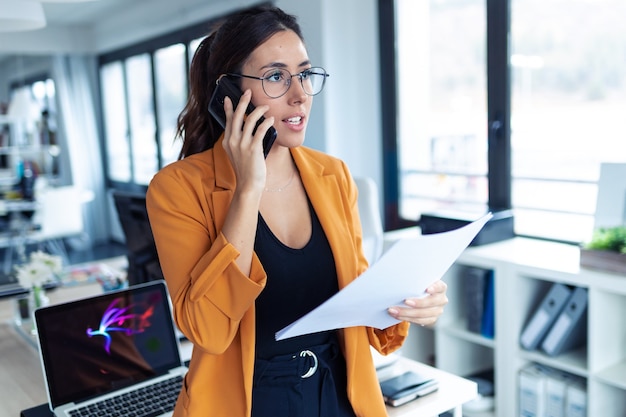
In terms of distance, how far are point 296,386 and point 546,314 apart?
1.66 meters

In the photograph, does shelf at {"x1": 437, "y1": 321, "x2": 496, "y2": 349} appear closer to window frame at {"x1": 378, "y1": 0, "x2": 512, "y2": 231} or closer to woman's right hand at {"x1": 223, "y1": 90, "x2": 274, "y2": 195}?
window frame at {"x1": 378, "y1": 0, "x2": 512, "y2": 231}

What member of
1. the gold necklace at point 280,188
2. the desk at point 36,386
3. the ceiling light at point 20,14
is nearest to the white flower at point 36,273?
the desk at point 36,386

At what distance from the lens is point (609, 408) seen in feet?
8.16

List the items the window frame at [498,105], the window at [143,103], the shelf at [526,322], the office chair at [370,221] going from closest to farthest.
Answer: the shelf at [526,322] → the office chair at [370,221] → the window frame at [498,105] → the window at [143,103]

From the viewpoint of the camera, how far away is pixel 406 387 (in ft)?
5.08

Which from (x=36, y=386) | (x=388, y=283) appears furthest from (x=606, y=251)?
(x=36, y=386)

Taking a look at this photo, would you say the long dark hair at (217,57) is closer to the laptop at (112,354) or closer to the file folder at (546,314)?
the laptop at (112,354)

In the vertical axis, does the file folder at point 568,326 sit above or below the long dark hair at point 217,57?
below

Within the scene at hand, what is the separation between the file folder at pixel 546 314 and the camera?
256 centimetres

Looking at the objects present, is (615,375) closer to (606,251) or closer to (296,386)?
(606,251)

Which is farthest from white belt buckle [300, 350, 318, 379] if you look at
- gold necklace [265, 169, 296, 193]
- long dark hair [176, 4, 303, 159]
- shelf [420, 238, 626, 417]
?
shelf [420, 238, 626, 417]

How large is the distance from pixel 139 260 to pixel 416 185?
7.04 ft

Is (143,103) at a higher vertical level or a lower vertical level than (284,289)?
higher

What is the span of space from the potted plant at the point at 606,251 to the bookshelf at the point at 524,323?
0.10 ft
